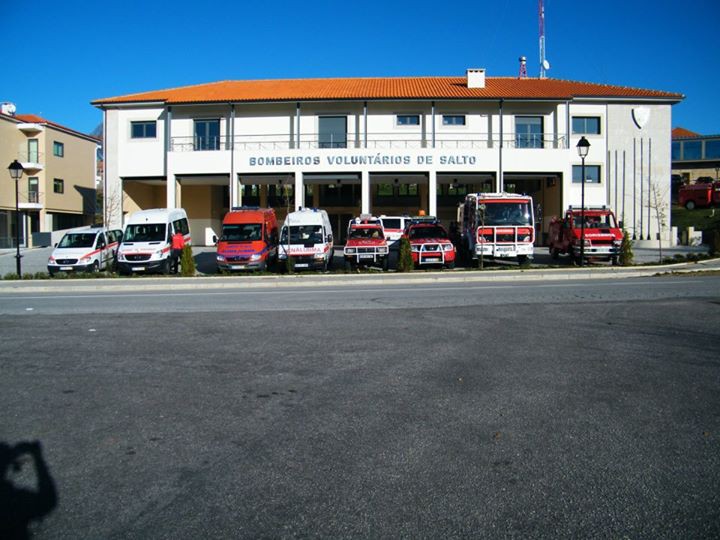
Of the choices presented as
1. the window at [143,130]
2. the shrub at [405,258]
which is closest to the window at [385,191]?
the window at [143,130]

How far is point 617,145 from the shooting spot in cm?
4038

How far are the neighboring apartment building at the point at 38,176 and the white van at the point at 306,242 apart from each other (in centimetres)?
3022

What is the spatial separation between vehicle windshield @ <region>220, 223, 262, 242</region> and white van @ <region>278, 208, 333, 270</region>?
1.14 m

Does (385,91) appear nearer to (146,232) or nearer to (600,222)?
(600,222)

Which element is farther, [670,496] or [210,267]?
[210,267]

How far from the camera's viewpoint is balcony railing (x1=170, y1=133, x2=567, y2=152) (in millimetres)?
38750

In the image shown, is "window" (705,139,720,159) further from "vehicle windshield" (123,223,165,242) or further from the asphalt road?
the asphalt road

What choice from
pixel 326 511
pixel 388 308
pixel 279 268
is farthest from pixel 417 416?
pixel 279 268

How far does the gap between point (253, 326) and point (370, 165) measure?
89.4 feet

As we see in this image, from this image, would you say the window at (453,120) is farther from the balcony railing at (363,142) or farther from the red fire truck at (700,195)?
the red fire truck at (700,195)

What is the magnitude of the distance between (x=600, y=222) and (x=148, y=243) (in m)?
18.7

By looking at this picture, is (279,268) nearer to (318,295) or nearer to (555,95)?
(318,295)

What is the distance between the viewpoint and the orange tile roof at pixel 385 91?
126 ft

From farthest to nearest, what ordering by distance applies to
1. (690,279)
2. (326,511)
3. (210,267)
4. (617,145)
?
(617,145) → (210,267) → (690,279) → (326,511)
